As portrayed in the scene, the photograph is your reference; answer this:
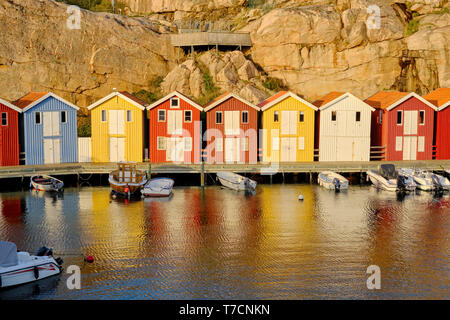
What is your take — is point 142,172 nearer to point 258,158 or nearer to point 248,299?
point 258,158

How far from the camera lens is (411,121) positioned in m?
54.4

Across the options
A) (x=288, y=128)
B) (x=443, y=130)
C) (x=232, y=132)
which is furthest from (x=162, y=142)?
(x=443, y=130)

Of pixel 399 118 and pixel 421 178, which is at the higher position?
pixel 399 118

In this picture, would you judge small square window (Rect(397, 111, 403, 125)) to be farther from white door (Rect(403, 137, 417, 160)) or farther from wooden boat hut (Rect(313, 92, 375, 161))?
wooden boat hut (Rect(313, 92, 375, 161))

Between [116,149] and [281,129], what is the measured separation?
1498cm

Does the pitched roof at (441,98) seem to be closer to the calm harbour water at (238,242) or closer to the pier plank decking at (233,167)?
the pier plank decking at (233,167)

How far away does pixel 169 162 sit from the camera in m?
52.3

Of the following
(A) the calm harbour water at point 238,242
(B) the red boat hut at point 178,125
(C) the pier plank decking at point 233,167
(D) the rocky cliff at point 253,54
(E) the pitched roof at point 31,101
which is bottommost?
(A) the calm harbour water at point 238,242

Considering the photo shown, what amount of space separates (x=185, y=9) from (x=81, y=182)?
1566 inches

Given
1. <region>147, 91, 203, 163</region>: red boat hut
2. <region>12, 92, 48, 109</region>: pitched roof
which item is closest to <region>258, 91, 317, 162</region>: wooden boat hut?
<region>147, 91, 203, 163</region>: red boat hut

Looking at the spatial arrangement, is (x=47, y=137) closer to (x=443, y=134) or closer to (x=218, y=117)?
(x=218, y=117)

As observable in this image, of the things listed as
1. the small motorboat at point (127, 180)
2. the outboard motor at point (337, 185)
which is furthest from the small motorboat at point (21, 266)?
the outboard motor at point (337, 185)

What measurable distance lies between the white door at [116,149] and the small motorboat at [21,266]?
25751 mm

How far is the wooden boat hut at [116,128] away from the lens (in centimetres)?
5225
